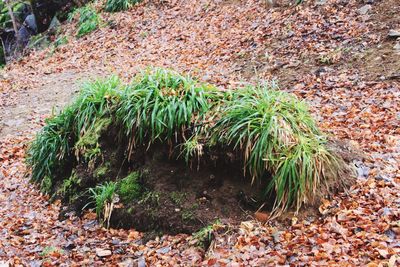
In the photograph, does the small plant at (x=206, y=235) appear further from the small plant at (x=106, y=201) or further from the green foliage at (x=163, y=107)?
the small plant at (x=106, y=201)

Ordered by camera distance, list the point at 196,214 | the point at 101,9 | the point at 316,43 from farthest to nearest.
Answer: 1. the point at 101,9
2. the point at 316,43
3. the point at 196,214

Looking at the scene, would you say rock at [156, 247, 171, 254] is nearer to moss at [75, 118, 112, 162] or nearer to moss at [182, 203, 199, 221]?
moss at [182, 203, 199, 221]

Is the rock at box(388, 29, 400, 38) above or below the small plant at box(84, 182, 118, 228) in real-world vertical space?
above

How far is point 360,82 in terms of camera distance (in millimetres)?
6719

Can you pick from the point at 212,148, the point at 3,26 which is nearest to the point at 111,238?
the point at 212,148

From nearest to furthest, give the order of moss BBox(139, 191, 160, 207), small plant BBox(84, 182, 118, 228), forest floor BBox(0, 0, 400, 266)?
forest floor BBox(0, 0, 400, 266) < moss BBox(139, 191, 160, 207) < small plant BBox(84, 182, 118, 228)

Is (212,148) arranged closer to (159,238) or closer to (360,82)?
(159,238)

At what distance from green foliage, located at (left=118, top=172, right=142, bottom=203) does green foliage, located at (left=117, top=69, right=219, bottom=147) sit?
43 cm

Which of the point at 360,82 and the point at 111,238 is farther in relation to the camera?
the point at 360,82

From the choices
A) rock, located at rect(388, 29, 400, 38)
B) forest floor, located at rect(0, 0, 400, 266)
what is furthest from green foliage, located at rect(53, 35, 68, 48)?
rock, located at rect(388, 29, 400, 38)

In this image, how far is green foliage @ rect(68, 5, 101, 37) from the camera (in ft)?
45.3

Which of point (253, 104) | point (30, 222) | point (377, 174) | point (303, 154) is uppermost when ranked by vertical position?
point (253, 104)

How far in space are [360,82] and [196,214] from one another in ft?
12.8

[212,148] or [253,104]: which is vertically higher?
[253,104]
